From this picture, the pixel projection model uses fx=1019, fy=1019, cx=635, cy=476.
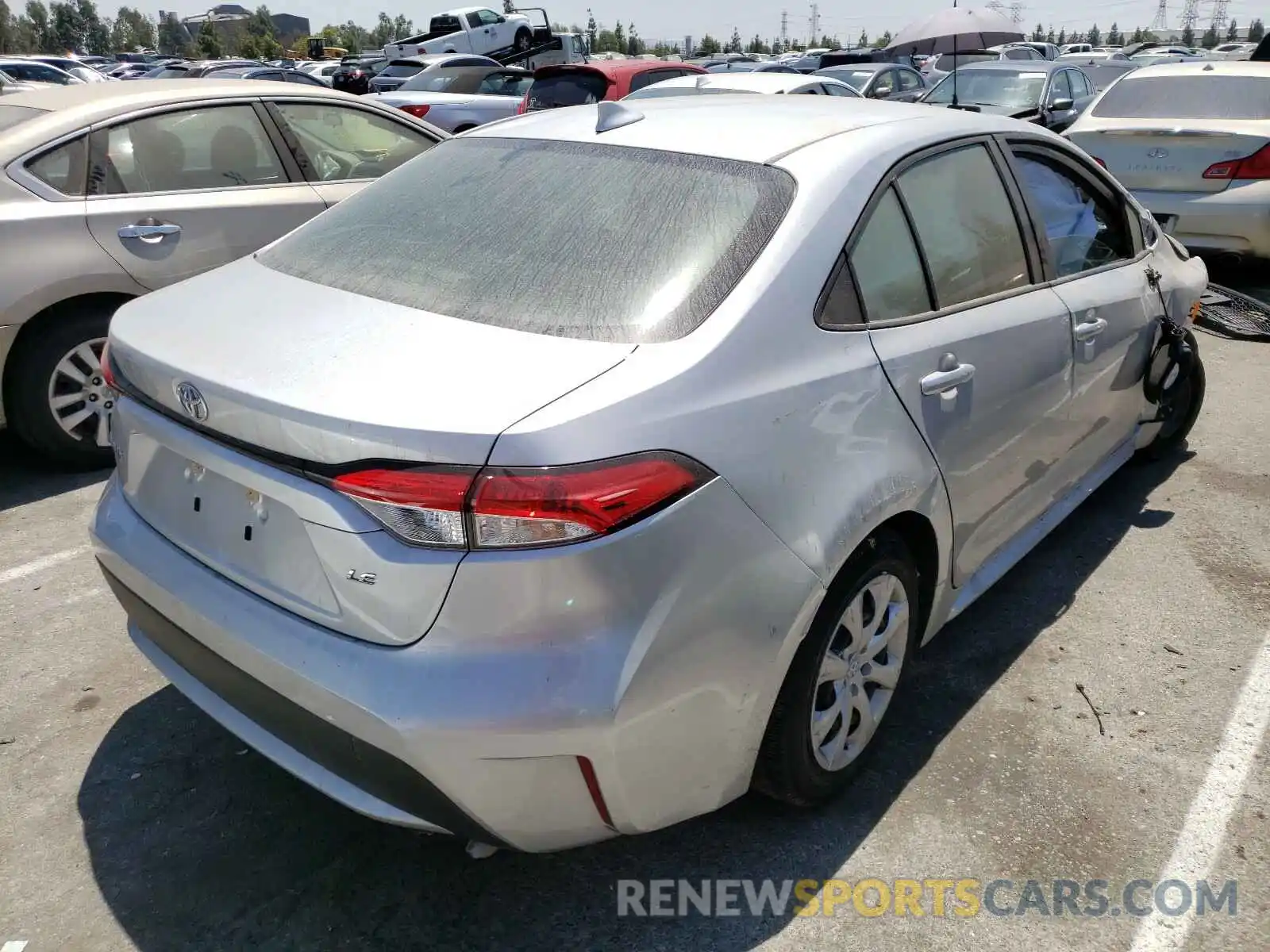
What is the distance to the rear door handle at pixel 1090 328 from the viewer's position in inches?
126

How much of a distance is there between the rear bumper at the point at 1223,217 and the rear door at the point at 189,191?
541 cm

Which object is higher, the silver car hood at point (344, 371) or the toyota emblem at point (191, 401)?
the silver car hood at point (344, 371)

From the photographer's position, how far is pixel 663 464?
1.82 metres

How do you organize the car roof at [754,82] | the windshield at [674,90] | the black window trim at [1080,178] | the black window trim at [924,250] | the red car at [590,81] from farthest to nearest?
the red car at [590,81] → the car roof at [754,82] → the windshield at [674,90] → the black window trim at [1080,178] → the black window trim at [924,250]

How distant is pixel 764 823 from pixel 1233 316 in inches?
236

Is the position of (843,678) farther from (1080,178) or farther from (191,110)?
(191,110)

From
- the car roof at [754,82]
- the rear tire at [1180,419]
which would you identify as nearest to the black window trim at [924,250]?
the rear tire at [1180,419]

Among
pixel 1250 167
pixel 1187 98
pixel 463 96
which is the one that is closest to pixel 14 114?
pixel 1250 167

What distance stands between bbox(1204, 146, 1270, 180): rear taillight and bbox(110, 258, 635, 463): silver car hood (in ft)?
21.5

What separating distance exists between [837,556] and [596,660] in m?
0.64

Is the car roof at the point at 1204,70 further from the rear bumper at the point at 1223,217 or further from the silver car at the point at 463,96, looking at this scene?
the silver car at the point at 463,96

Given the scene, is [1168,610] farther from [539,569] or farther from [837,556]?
[539,569]

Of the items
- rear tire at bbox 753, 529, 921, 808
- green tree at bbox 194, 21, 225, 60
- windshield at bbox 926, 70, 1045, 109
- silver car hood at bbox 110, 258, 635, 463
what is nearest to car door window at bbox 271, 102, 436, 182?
silver car hood at bbox 110, 258, 635, 463

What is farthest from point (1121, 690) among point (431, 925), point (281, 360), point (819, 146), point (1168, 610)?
point (281, 360)
